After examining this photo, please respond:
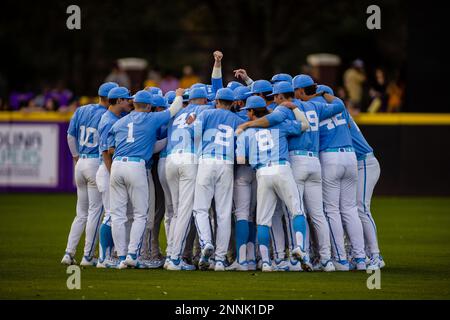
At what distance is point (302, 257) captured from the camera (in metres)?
12.7

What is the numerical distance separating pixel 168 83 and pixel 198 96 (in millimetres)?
12574

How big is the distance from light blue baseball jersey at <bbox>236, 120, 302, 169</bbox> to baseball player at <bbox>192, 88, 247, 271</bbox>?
0.24 meters

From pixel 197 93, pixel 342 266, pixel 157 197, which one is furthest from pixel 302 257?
pixel 197 93

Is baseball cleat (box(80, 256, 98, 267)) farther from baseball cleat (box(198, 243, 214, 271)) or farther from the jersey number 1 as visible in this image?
the jersey number 1

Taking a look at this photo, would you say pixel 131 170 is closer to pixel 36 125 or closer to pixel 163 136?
pixel 163 136

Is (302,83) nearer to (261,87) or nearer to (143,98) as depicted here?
(261,87)

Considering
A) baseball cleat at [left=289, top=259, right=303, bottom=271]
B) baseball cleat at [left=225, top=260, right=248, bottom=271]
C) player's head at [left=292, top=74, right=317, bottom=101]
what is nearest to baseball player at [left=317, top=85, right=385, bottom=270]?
player's head at [left=292, top=74, right=317, bottom=101]

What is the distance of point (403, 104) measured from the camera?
2430 centimetres

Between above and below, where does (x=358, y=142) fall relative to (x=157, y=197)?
above

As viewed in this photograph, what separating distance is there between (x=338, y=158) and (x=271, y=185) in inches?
37.8

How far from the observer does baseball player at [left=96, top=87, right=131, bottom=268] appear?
13484mm
